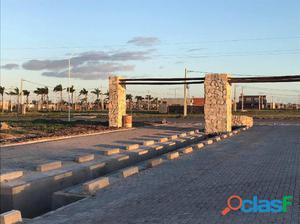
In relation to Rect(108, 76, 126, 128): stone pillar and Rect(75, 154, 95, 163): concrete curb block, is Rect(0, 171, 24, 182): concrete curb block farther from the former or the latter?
Rect(108, 76, 126, 128): stone pillar

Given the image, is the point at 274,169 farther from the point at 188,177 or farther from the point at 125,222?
the point at 125,222

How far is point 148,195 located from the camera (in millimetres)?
8477

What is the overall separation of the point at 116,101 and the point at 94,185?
20.7 meters

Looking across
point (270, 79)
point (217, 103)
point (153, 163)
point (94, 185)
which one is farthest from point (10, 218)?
point (217, 103)

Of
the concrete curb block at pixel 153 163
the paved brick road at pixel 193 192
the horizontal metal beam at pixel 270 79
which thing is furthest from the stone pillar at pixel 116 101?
the concrete curb block at pixel 153 163

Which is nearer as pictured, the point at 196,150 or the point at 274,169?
the point at 274,169

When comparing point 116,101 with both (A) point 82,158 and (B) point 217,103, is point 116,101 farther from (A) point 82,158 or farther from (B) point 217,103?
(A) point 82,158

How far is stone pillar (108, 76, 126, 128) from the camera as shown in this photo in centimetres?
2961

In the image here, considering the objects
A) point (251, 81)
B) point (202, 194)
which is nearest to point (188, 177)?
point (202, 194)

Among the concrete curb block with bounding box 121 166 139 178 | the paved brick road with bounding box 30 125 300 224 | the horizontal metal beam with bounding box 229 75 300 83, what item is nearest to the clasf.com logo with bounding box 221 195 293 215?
the paved brick road with bounding box 30 125 300 224

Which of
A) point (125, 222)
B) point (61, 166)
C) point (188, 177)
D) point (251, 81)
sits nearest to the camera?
point (125, 222)

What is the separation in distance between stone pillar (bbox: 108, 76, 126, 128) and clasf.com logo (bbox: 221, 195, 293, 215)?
22.3 meters

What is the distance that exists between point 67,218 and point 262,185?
4.72 metres

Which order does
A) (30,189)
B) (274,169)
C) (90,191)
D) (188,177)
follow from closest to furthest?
1. (90,191)
2. (30,189)
3. (188,177)
4. (274,169)
